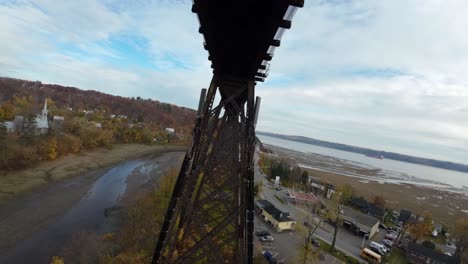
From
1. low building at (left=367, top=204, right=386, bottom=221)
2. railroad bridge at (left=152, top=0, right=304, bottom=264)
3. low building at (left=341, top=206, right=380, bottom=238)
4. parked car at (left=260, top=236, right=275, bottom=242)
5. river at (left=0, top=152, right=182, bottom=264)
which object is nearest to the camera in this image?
railroad bridge at (left=152, top=0, right=304, bottom=264)

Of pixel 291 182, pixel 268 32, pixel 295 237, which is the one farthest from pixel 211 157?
pixel 291 182

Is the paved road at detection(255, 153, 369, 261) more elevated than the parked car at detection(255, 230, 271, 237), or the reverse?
the parked car at detection(255, 230, 271, 237)

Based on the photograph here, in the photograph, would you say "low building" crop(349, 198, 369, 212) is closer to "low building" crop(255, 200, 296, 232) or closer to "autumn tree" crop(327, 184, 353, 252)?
"autumn tree" crop(327, 184, 353, 252)

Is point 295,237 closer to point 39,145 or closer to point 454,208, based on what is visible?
point 39,145

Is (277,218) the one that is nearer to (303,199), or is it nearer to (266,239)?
(266,239)

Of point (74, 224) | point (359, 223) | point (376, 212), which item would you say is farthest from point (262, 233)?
point (376, 212)

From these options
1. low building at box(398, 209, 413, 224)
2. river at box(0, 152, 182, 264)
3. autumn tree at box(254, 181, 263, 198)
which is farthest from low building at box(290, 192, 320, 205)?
river at box(0, 152, 182, 264)

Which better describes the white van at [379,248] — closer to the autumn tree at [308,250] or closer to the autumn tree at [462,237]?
the autumn tree at [308,250]
